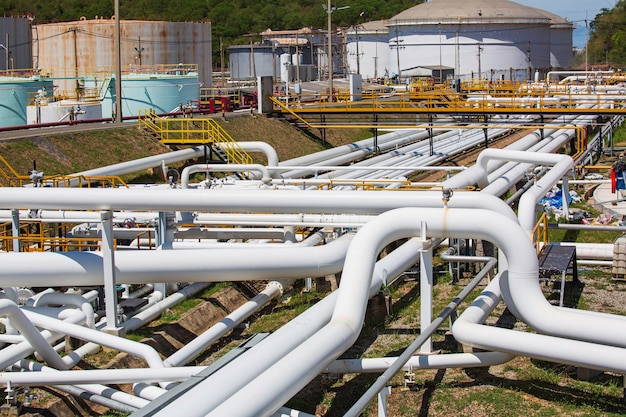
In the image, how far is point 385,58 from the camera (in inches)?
3098

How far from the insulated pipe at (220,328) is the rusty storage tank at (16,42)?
136 feet

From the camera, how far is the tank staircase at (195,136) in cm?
2598

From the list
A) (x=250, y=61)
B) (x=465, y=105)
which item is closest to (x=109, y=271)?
(x=465, y=105)

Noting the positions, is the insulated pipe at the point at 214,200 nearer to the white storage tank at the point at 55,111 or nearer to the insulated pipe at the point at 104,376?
the insulated pipe at the point at 104,376

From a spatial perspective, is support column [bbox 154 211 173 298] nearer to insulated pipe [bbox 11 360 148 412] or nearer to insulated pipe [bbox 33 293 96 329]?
insulated pipe [bbox 33 293 96 329]

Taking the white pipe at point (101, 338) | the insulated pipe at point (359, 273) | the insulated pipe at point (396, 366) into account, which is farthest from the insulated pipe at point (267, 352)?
the white pipe at point (101, 338)

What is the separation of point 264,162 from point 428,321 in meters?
20.4

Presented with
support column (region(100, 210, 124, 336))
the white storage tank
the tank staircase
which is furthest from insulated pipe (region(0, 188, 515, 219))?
the white storage tank

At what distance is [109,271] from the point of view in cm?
1102

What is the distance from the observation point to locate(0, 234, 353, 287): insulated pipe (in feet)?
36.3

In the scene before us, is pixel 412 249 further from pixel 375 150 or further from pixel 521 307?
pixel 375 150

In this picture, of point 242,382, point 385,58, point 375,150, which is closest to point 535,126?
point 375,150

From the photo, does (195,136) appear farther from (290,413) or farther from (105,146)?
(290,413)

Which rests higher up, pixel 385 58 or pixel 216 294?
pixel 385 58
